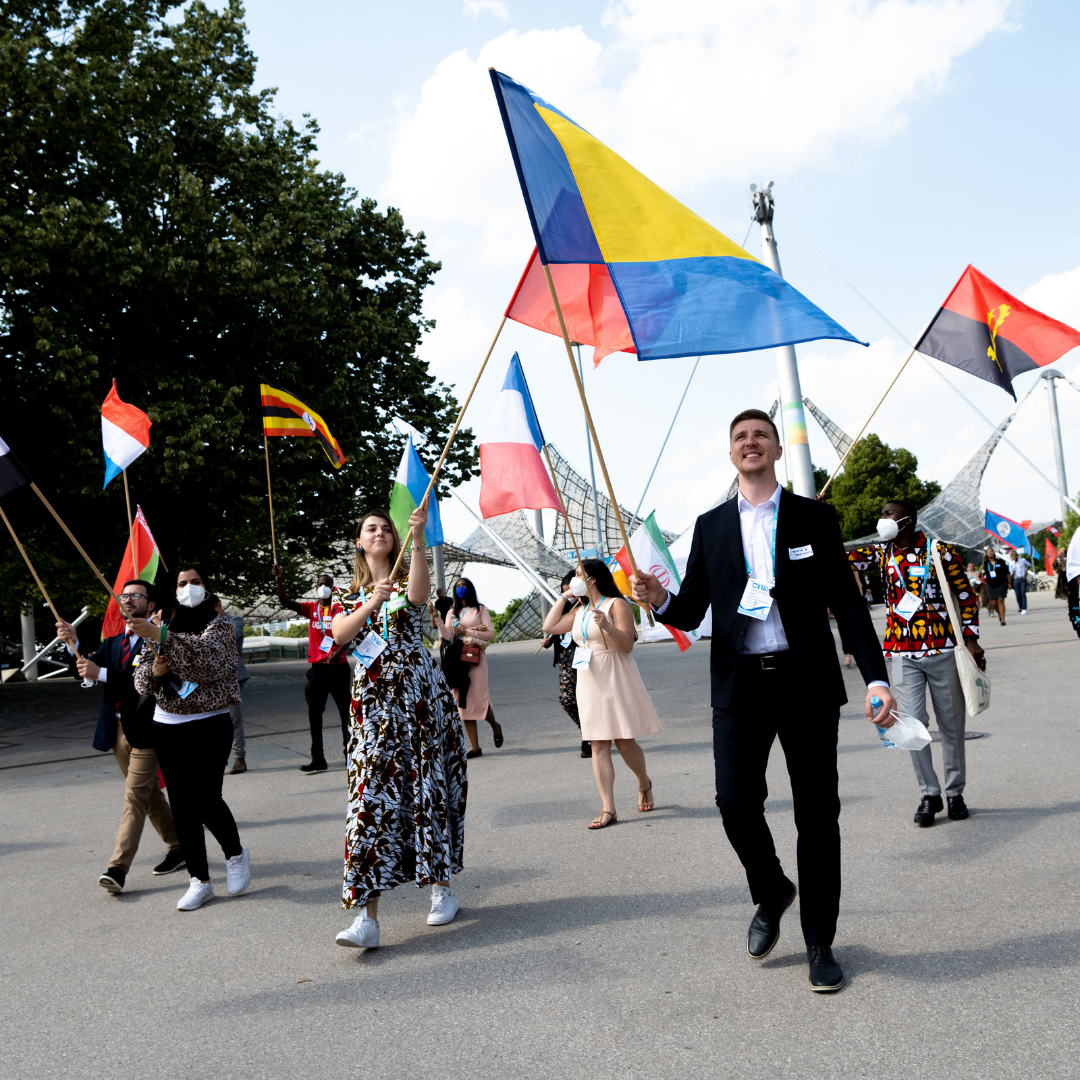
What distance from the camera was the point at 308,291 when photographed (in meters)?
17.2

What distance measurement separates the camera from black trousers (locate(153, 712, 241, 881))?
525 centimetres

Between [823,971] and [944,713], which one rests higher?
[944,713]

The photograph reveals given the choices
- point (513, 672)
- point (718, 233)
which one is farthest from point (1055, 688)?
point (513, 672)

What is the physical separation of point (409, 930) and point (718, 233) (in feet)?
11.3

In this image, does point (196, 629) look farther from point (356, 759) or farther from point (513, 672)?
point (513, 672)

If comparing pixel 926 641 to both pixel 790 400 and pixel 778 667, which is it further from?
pixel 790 400

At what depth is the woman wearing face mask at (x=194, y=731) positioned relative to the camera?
520cm

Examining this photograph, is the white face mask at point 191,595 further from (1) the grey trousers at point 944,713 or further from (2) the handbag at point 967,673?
(2) the handbag at point 967,673

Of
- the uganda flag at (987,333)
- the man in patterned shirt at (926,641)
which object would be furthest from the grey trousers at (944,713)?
the uganda flag at (987,333)

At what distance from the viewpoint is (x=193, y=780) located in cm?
527

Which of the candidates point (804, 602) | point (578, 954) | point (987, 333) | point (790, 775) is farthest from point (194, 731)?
point (987, 333)

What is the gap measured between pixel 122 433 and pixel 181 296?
26.5 feet

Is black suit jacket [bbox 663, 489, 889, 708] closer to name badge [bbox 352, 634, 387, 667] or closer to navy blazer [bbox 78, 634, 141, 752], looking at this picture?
name badge [bbox 352, 634, 387, 667]

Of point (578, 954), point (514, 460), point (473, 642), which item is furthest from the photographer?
point (473, 642)
